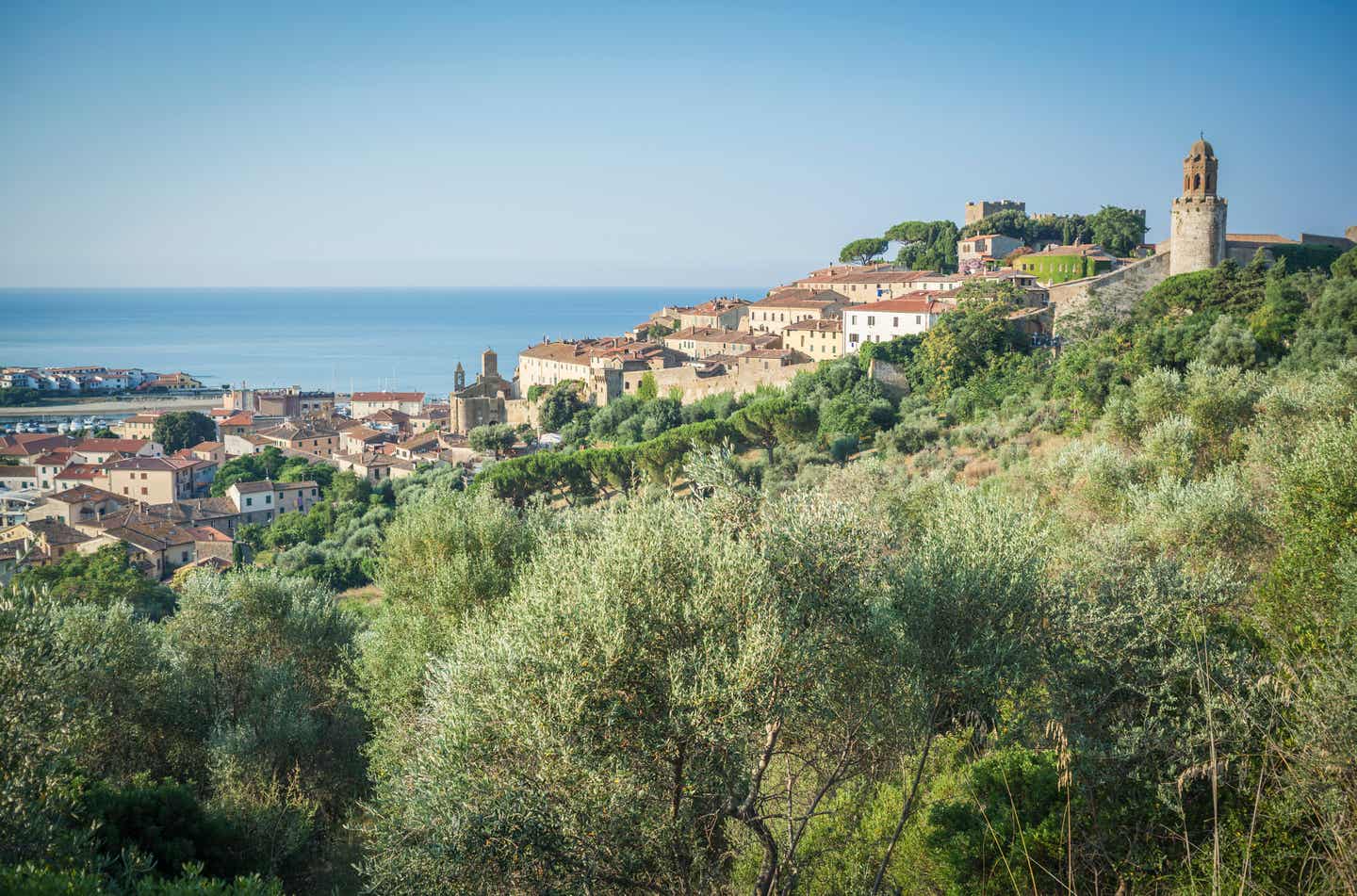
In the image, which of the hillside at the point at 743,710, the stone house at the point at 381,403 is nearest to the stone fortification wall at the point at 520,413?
the stone house at the point at 381,403

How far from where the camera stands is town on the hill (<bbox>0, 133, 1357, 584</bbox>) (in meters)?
37.7

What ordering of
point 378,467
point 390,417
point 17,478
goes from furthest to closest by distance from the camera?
point 390,417 < point 378,467 < point 17,478

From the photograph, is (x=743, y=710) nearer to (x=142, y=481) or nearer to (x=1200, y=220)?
(x=1200, y=220)

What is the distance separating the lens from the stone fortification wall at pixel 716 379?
149 ft

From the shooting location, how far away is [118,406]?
290 ft

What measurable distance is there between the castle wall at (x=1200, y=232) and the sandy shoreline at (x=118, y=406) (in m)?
80.6

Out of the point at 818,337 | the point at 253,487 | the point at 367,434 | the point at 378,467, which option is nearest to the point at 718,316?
the point at 818,337

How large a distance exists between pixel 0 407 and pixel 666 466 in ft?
267

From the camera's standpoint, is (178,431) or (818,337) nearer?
(818,337)

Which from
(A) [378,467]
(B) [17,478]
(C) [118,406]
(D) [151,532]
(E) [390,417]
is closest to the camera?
(D) [151,532]

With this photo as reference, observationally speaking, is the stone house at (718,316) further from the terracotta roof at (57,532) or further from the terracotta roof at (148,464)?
the terracotta roof at (57,532)

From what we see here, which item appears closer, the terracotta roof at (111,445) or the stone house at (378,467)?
the stone house at (378,467)

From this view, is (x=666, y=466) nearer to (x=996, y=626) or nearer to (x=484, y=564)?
(x=484, y=564)

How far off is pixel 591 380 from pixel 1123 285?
29255 millimetres
